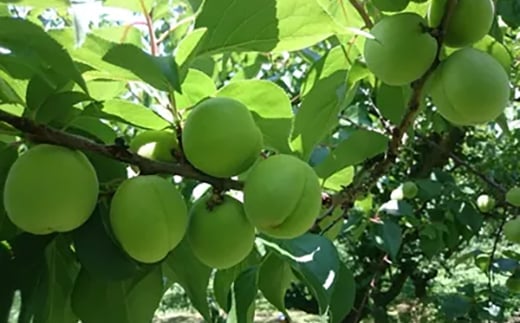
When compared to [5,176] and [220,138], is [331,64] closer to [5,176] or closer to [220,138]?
[220,138]

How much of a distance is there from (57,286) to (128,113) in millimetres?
183

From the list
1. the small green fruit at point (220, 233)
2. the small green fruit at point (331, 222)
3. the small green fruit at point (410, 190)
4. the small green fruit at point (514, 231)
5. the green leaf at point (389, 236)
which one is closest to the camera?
the small green fruit at point (220, 233)

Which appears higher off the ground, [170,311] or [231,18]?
[231,18]

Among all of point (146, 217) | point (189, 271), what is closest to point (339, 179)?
point (189, 271)

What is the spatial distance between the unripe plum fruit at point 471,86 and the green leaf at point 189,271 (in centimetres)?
28

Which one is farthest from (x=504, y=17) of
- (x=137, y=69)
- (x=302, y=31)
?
(x=137, y=69)

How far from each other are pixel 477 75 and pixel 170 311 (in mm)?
6158

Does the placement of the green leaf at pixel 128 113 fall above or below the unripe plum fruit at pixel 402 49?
below

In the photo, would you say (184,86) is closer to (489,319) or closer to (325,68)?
(325,68)

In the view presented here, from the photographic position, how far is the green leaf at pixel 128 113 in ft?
2.10

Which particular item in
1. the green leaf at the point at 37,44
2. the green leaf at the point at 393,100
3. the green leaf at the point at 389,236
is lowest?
Answer: the green leaf at the point at 389,236

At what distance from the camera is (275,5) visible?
60 cm

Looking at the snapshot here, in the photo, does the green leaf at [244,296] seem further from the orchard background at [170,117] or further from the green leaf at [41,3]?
the green leaf at [41,3]

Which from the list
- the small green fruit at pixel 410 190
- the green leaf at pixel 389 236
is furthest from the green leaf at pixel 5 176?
the small green fruit at pixel 410 190
